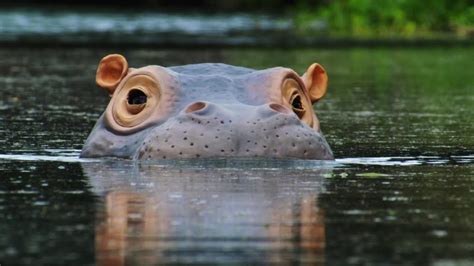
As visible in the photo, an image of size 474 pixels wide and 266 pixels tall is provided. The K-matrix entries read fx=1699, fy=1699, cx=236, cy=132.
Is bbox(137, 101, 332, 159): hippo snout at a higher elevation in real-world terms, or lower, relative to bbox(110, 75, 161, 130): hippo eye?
lower

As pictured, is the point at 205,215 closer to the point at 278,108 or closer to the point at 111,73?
the point at 278,108

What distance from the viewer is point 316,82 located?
1150cm

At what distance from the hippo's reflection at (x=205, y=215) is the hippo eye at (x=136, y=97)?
65 cm

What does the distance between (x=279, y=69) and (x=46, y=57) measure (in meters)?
17.2

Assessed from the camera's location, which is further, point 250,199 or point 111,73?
point 111,73

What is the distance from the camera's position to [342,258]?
6637mm

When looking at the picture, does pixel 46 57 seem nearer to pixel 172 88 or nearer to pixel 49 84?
pixel 49 84

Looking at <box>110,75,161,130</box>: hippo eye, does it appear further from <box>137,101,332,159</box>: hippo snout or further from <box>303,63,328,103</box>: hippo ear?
<box>303,63,328,103</box>: hippo ear

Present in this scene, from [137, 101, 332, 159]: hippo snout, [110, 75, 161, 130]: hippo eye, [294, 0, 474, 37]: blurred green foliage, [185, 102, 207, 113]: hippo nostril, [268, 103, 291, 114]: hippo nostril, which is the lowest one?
[137, 101, 332, 159]: hippo snout

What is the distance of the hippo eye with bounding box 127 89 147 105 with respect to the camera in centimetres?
1089

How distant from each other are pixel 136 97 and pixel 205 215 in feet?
10.3

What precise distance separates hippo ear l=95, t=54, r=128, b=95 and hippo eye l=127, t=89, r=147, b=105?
0.21 meters

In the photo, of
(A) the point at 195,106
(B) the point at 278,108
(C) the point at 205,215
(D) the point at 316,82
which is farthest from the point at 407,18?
(C) the point at 205,215

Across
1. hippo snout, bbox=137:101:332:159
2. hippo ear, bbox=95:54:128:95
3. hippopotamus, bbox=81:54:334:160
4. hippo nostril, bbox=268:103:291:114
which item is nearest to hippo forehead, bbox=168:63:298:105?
hippopotamus, bbox=81:54:334:160
